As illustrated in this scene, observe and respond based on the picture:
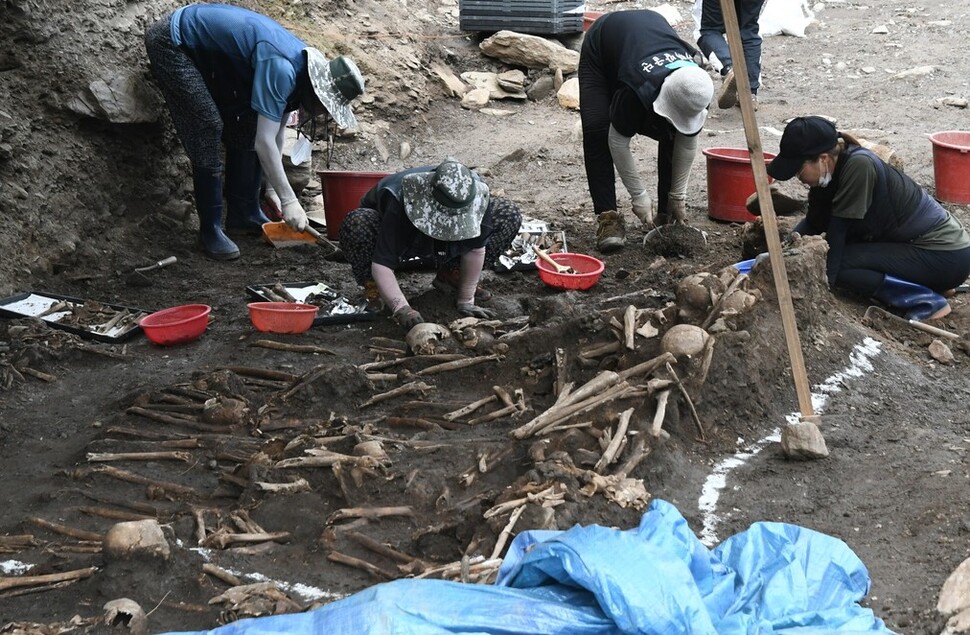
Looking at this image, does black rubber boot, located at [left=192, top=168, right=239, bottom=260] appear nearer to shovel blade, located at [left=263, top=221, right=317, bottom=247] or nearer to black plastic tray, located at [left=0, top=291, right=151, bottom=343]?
shovel blade, located at [left=263, top=221, right=317, bottom=247]

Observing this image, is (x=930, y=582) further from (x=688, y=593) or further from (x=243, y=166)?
(x=243, y=166)

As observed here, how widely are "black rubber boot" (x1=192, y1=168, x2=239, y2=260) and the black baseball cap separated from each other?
4000 millimetres

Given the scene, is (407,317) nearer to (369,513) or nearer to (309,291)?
(309,291)

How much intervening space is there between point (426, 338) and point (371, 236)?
80cm

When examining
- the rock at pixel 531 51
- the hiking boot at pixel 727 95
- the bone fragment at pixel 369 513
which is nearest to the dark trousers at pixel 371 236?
the bone fragment at pixel 369 513

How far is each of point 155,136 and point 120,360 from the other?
8.69 feet

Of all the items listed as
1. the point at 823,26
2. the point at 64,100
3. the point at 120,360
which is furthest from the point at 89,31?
the point at 823,26

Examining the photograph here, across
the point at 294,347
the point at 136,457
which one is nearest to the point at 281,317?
the point at 294,347

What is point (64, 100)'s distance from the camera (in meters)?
7.05

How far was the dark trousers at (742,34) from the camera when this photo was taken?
32.8 ft

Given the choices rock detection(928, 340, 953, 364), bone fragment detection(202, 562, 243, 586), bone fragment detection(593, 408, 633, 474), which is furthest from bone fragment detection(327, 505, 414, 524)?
rock detection(928, 340, 953, 364)

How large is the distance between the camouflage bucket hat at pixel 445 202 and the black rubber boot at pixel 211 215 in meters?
2.30

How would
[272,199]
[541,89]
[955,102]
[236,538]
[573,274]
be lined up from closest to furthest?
1. [236,538]
2. [573,274]
3. [272,199]
4. [955,102]
5. [541,89]

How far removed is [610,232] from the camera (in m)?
7.44
